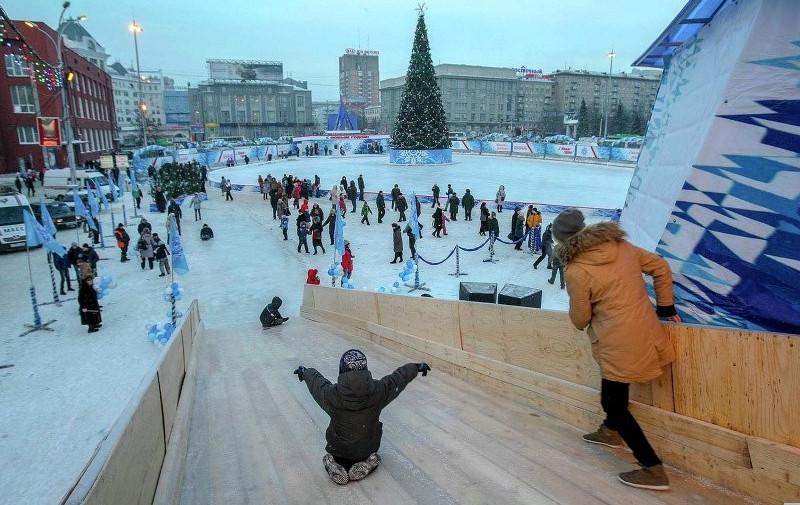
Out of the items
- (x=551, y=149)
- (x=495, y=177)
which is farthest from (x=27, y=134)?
(x=551, y=149)

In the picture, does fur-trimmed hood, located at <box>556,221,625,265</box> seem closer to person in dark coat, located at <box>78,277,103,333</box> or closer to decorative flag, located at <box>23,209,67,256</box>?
person in dark coat, located at <box>78,277,103,333</box>

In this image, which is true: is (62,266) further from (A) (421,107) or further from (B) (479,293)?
(A) (421,107)

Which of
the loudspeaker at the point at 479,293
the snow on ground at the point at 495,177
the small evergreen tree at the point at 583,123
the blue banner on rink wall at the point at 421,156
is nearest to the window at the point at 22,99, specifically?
the snow on ground at the point at 495,177

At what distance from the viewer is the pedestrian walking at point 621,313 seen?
8.79ft

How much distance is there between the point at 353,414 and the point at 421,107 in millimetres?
40447

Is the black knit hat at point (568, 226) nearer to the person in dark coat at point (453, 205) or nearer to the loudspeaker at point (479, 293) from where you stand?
the loudspeaker at point (479, 293)

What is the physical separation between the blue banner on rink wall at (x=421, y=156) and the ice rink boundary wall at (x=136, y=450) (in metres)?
38.7

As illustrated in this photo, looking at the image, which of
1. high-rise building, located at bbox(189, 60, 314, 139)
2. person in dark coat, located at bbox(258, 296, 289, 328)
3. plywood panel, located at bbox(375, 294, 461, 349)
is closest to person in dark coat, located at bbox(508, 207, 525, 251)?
person in dark coat, located at bbox(258, 296, 289, 328)

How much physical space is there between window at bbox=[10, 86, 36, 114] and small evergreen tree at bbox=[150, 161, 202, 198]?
72.9 ft

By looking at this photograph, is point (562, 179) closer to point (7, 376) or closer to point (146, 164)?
point (7, 376)

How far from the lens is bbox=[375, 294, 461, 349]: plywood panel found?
513 centimetres

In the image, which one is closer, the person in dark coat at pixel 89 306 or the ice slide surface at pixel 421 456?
the ice slide surface at pixel 421 456

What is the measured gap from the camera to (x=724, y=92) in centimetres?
377

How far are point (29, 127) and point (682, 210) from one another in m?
48.7
